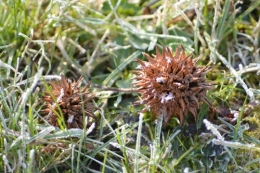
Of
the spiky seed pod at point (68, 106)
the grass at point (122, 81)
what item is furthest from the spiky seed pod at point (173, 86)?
the spiky seed pod at point (68, 106)

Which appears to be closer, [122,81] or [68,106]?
[68,106]

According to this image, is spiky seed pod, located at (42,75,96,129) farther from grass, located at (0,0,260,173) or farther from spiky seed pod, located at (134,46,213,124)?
spiky seed pod, located at (134,46,213,124)

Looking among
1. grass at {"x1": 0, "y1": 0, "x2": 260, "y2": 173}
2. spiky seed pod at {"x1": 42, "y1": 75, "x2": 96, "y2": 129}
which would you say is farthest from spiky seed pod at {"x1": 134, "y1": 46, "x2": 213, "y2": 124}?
spiky seed pod at {"x1": 42, "y1": 75, "x2": 96, "y2": 129}

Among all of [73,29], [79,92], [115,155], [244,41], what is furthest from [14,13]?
[244,41]

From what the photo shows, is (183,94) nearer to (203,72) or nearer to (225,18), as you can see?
(203,72)

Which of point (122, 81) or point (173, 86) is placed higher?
point (173, 86)
